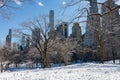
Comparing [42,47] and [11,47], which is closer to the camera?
[42,47]

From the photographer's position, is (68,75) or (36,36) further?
(36,36)

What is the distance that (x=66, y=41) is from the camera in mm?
49469

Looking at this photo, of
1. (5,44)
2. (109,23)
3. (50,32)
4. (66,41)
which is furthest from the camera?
(5,44)

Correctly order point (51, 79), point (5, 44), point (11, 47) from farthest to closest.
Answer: point (11, 47)
point (5, 44)
point (51, 79)

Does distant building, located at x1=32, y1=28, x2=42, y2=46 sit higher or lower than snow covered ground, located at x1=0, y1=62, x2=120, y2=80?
higher

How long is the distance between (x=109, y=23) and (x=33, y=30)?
51.7ft

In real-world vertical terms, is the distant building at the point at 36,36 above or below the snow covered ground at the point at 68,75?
above

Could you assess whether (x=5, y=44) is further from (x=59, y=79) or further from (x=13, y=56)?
(x=59, y=79)

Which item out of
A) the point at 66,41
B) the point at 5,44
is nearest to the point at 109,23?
the point at 66,41

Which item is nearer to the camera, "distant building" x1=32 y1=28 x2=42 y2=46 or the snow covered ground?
the snow covered ground

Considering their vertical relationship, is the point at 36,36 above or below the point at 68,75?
above

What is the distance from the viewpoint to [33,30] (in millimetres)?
39750

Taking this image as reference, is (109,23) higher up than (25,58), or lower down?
higher up

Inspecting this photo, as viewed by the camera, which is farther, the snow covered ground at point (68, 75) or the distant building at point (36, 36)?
the distant building at point (36, 36)
